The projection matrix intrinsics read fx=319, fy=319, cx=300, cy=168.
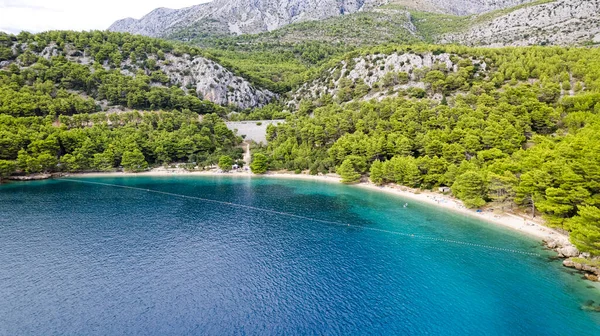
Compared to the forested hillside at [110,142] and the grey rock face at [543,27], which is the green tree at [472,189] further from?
the grey rock face at [543,27]

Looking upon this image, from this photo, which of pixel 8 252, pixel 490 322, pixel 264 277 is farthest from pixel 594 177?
pixel 8 252

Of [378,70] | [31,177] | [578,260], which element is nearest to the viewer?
[578,260]

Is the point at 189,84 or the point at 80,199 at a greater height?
the point at 189,84

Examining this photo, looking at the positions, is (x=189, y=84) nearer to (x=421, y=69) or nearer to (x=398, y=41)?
(x=421, y=69)

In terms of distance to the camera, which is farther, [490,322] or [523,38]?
[523,38]

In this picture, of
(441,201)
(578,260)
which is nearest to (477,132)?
(441,201)

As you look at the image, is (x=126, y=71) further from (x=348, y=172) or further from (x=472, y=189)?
(x=472, y=189)

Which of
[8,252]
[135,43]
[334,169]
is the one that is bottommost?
[8,252]

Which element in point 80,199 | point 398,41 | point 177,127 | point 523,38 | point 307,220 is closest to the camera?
point 307,220
